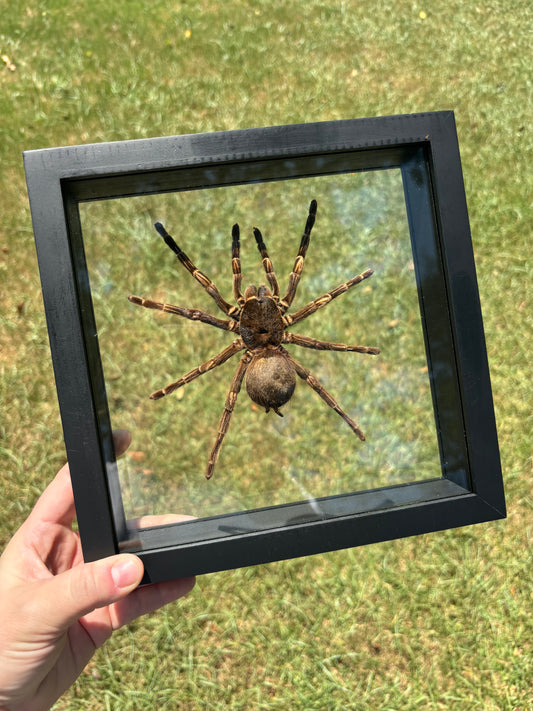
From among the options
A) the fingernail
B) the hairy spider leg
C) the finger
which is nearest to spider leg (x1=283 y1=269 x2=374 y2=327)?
the hairy spider leg

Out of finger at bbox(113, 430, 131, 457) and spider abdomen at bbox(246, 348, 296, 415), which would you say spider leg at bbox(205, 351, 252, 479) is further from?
finger at bbox(113, 430, 131, 457)

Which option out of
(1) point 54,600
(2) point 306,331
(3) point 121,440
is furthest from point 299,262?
(1) point 54,600

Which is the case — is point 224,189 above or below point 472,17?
below

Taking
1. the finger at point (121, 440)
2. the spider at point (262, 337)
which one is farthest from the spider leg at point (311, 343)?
the finger at point (121, 440)

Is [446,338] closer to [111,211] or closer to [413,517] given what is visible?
[413,517]

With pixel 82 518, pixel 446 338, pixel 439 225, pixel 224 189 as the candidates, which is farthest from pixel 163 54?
pixel 82 518

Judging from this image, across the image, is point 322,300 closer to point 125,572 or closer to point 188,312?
point 188,312
